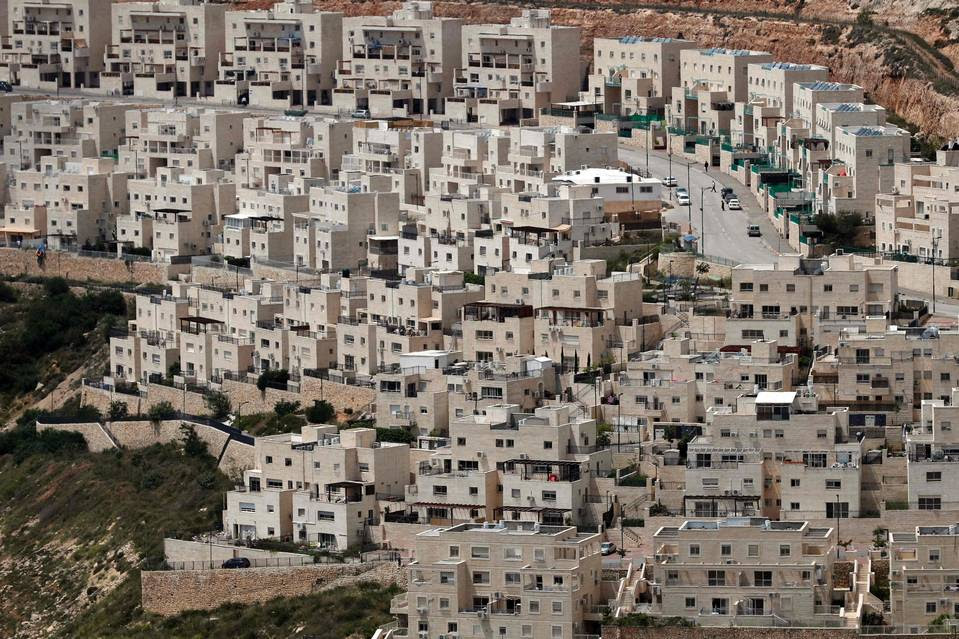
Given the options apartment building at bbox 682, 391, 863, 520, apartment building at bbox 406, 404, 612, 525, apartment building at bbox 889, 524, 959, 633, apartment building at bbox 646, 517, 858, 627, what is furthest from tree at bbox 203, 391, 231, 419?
apartment building at bbox 889, 524, 959, 633

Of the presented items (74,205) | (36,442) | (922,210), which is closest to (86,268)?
(74,205)

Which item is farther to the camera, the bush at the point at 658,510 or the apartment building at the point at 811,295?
the apartment building at the point at 811,295

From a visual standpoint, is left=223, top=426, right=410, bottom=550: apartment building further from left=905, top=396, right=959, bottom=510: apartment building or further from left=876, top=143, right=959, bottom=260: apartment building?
left=876, top=143, right=959, bottom=260: apartment building

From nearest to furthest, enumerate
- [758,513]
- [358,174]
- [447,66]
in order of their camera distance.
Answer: [758,513] < [358,174] < [447,66]

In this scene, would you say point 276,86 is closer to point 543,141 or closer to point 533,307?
point 543,141

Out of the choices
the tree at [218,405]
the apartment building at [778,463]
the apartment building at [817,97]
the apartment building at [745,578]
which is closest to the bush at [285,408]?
the tree at [218,405]

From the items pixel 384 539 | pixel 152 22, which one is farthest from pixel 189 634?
pixel 152 22

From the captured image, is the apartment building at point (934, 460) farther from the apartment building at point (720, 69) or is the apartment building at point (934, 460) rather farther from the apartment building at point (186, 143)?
the apartment building at point (186, 143)
